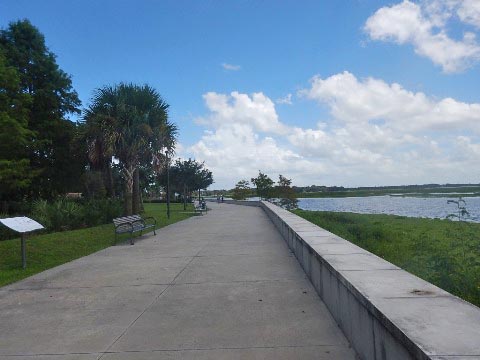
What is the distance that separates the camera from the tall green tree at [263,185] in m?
47.9

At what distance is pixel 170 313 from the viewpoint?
5.38 meters

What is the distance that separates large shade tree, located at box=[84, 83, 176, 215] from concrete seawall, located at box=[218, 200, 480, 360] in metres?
16.7

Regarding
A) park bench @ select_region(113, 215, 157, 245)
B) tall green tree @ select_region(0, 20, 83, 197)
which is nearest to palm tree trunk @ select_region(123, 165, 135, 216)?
park bench @ select_region(113, 215, 157, 245)

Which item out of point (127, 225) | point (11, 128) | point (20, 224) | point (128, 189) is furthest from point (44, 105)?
point (20, 224)

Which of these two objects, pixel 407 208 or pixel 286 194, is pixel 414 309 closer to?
pixel 286 194

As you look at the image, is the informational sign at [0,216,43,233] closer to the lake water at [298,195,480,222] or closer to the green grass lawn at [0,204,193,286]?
the green grass lawn at [0,204,193,286]

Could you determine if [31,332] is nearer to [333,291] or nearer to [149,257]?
[333,291]

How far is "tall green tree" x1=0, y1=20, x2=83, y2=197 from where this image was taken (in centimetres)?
2862

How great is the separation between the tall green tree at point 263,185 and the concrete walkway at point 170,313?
38.5 metres

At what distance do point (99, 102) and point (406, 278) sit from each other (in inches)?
786

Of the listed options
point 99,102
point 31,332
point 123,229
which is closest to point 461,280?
point 31,332

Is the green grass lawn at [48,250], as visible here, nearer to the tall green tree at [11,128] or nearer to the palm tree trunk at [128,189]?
the palm tree trunk at [128,189]

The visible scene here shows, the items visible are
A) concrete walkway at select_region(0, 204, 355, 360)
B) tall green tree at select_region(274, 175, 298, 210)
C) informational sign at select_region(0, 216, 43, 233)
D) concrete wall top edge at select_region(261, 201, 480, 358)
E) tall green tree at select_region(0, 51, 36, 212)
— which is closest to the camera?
concrete wall top edge at select_region(261, 201, 480, 358)

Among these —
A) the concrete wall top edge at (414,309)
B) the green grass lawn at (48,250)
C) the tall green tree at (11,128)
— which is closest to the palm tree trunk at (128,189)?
the tall green tree at (11,128)
